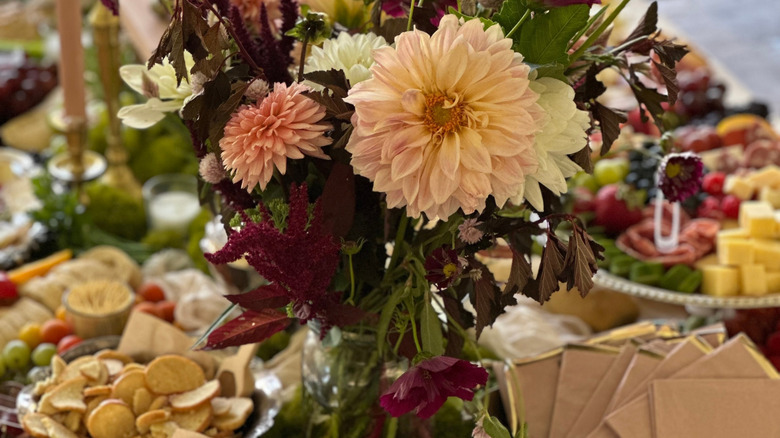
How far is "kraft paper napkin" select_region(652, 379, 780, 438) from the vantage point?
0.74 meters

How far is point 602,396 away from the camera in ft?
2.61

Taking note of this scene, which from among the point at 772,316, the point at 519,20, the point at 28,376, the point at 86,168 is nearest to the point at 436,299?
the point at 519,20

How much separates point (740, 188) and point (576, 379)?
71 centimetres

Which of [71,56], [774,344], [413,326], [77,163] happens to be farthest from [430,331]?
[77,163]

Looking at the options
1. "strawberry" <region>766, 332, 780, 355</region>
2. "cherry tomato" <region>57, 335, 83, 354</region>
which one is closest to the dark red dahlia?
"cherry tomato" <region>57, 335, 83, 354</region>

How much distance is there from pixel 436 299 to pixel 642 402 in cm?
23

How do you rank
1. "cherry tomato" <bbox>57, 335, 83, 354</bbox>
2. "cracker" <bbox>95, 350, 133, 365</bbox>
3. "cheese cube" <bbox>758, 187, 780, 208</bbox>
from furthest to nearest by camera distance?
"cheese cube" <bbox>758, 187, 780, 208</bbox>, "cherry tomato" <bbox>57, 335, 83, 354</bbox>, "cracker" <bbox>95, 350, 133, 365</bbox>

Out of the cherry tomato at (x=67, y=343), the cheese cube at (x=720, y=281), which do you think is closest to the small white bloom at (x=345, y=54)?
the cherry tomato at (x=67, y=343)

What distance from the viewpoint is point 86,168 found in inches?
54.0

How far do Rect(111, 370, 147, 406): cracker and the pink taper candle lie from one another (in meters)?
0.51

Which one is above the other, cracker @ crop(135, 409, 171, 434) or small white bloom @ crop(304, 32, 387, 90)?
small white bloom @ crop(304, 32, 387, 90)

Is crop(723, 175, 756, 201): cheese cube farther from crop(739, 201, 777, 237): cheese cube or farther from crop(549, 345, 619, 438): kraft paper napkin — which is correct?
crop(549, 345, 619, 438): kraft paper napkin

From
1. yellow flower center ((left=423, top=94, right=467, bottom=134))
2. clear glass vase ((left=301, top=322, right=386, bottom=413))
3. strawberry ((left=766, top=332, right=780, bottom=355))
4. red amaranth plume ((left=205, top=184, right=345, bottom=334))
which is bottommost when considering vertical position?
strawberry ((left=766, top=332, right=780, bottom=355))

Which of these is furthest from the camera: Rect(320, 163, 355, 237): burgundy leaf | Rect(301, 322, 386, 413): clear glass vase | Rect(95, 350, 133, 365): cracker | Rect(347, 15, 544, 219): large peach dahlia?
Rect(95, 350, 133, 365): cracker
